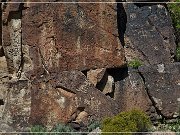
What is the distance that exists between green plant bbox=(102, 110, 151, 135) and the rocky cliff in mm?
1318

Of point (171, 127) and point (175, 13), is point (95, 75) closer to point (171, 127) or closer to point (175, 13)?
point (171, 127)

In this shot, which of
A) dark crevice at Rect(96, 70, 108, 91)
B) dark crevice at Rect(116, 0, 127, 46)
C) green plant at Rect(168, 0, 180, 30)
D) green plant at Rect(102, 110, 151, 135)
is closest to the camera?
green plant at Rect(102, 110, 151, 135)

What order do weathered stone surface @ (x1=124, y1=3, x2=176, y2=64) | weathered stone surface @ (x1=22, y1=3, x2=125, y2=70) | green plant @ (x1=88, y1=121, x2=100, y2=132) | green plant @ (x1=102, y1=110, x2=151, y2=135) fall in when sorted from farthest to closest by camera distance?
weathered stone surface @ (x1=124, y1=3, x2=176, y2=64)
weathered stone surface @ (x1=22, y1=3, x2=125, y2=70)
green plant @ (x1=88, y1=121, x2=100, y2=132)
green plant @ (x1=102, y1=110, x2=151, y2=135)

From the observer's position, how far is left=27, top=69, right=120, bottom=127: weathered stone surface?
1270cm

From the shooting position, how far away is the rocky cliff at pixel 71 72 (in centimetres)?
1282

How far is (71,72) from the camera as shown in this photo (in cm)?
1312

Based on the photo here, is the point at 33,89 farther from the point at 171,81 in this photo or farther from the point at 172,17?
the point at 172,17

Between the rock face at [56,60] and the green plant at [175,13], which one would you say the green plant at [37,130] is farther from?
the green plant at [175,13]

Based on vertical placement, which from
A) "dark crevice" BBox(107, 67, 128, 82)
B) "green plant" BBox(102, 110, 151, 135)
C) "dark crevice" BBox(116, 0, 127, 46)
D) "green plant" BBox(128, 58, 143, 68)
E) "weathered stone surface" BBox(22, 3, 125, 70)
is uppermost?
"dark crevice" BBox(116, 0, 127, 46)

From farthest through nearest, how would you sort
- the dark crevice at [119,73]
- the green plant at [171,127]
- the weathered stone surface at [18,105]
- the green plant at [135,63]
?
the green plant at [135,63] → the dark crevice at [119,73] → the weathered stone surface at [18,105] → the green plant at [171,127]

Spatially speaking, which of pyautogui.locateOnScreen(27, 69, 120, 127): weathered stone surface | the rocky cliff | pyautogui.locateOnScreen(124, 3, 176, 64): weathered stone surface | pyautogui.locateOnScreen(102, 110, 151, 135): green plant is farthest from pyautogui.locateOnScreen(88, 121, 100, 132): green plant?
pyautogui.locateOnScreen(124, 3, 176, 64): weathered stone surface

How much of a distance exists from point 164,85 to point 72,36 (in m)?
2.97

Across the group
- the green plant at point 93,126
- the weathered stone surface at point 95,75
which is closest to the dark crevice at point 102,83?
the weathered stone surface at point 95,75

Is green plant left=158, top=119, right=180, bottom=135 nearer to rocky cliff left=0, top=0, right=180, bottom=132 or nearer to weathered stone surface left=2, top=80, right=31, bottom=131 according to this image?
rocky cliff left=0, top=0, right=180, bottom=132
